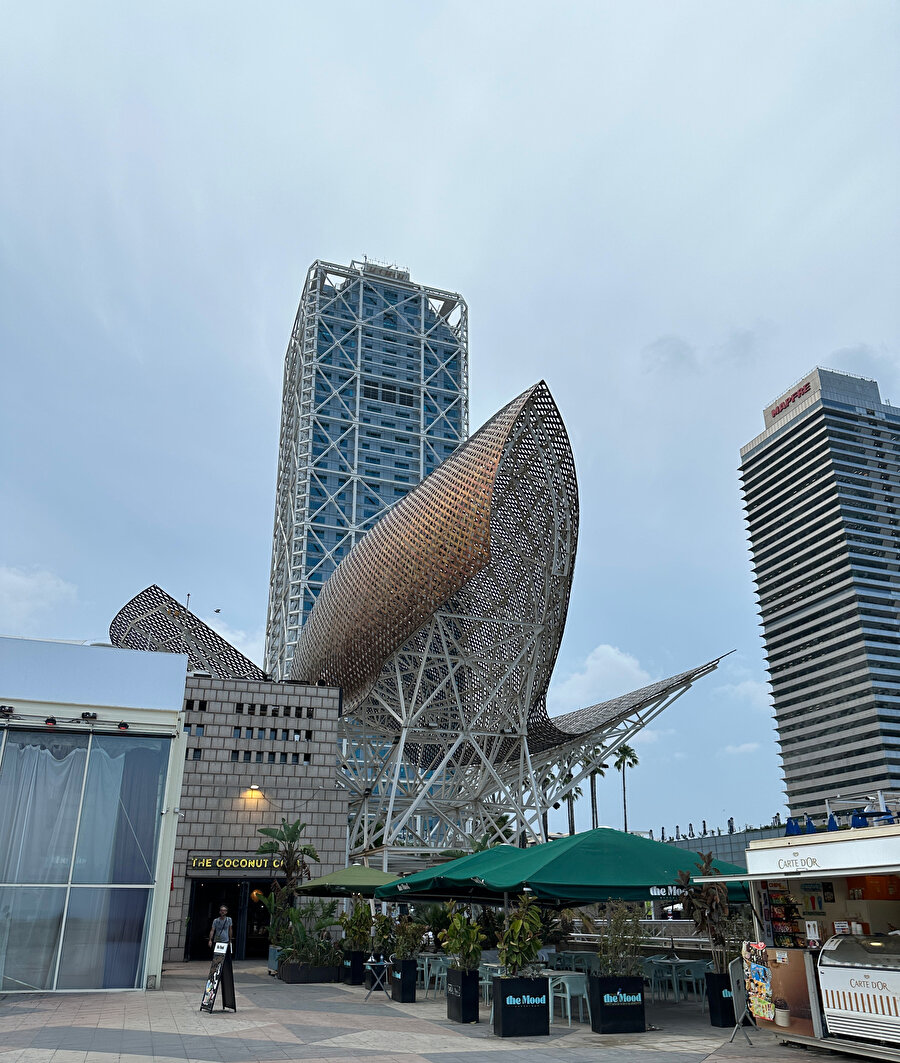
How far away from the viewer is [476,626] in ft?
145

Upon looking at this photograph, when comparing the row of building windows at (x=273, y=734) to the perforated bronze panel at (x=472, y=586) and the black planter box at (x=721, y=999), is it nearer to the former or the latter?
the perforated bronze panel at (x=472, y=586)

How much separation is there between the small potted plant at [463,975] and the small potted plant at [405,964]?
2513mm

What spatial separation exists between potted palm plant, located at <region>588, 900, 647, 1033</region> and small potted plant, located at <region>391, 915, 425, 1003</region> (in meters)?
4.47

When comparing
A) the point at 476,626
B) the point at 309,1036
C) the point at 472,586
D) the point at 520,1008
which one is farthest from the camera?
the point at 476,626

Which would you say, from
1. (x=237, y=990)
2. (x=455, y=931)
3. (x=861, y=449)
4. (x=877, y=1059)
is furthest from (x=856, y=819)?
(x=861, y=449)

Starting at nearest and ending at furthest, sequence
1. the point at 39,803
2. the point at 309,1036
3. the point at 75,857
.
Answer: the point at 309,1036 → the point at 75,857 → the point at 39,803

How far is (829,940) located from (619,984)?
324cm

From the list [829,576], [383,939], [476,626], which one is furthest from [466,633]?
[829,576]

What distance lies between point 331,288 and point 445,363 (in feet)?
54.9

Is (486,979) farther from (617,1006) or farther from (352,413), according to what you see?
(352,413)

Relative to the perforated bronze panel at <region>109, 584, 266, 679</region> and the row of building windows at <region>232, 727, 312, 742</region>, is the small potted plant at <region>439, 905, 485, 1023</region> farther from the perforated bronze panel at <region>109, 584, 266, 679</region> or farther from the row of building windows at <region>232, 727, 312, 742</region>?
the perforated bronze panel at <region>109, 584, 266, 679</region>

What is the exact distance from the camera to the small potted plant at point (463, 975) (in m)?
12.9

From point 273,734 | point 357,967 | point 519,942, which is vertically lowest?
point 357,967

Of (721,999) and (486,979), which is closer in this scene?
(721,999)
